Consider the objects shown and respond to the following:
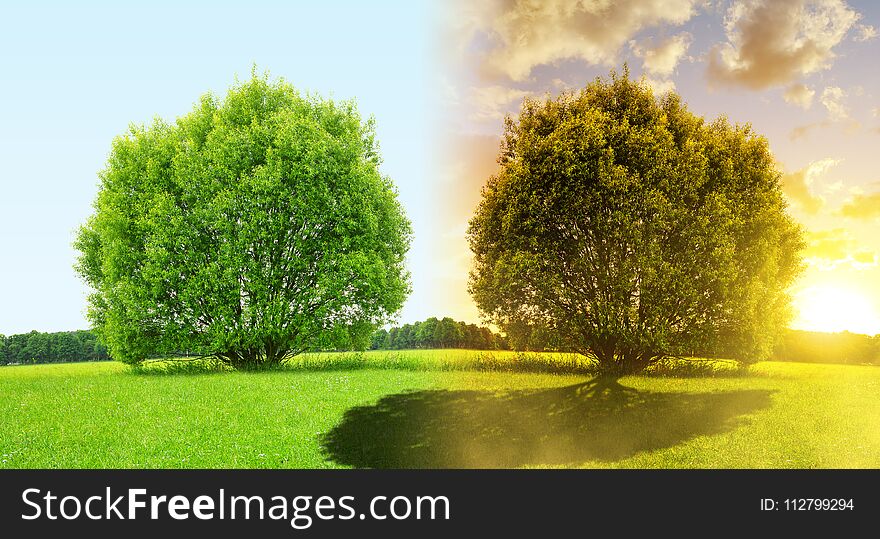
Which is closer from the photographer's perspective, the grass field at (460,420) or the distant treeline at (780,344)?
the grass field at (460,420)

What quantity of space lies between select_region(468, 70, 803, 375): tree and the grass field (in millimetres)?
1926

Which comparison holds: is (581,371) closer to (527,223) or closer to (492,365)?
(492,365)

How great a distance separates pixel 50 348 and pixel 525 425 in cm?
5885

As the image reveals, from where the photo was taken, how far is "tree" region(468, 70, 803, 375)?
16.4 metres

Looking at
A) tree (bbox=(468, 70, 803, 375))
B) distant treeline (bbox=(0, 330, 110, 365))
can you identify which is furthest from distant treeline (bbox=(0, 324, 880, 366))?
distant treeline (bbox=(0, 330, 110, 365))

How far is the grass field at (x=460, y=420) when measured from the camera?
1070 cm

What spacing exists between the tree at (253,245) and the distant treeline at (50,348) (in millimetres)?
35406

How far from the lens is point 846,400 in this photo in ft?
51.4

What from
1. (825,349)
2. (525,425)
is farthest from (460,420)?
(825,349)

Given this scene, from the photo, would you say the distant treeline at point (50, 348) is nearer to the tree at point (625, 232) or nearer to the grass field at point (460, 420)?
the grass field at point (460, 420)

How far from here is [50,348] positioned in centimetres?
5484

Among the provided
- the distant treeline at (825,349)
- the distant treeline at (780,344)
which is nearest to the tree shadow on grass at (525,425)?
the distant treeline at (780,344)

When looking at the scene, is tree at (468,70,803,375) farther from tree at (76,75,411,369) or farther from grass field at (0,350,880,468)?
tree at (76,75,411,369)
